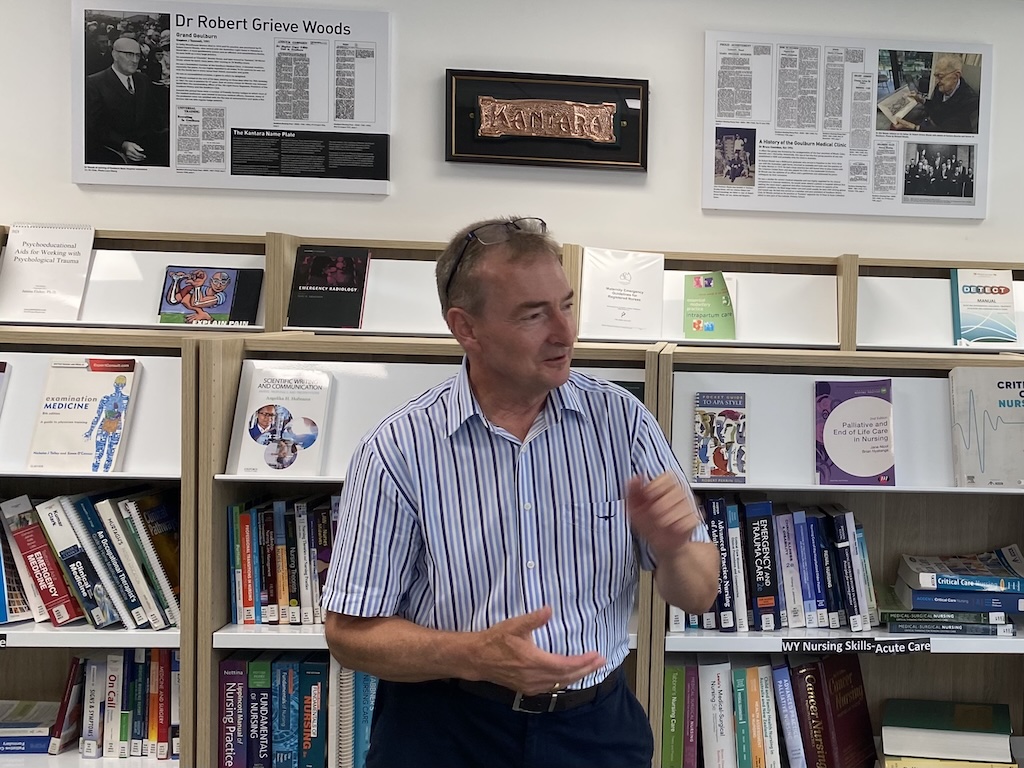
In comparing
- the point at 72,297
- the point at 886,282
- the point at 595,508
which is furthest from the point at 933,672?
the point at 72,297

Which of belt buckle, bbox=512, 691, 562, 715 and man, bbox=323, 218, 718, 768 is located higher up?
man, bbox=323, 218, 718, 768

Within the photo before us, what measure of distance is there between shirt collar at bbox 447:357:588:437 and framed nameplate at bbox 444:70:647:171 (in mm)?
1830

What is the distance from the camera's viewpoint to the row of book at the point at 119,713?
2156 mm

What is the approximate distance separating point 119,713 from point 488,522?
130 centimetres

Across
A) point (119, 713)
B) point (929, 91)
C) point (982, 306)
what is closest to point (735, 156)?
point (929, 91)

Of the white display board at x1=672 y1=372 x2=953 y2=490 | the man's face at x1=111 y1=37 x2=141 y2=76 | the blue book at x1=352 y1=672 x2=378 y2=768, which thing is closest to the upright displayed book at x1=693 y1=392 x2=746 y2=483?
the white display board at x1=672 y1=372 x2=953 y2=490

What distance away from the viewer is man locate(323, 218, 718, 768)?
4.60ft

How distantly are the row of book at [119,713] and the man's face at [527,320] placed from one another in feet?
4.10

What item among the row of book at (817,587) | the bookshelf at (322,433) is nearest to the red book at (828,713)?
the row of book at (817,587)

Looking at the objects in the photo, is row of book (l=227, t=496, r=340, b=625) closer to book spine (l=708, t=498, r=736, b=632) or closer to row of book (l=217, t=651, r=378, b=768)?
row of book (l=217, t=651, r=378, b=768)

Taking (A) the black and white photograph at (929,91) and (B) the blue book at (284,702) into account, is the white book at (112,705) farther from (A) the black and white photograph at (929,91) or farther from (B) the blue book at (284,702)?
(A) the black and white photograph at (929,91)

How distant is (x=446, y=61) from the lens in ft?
10.5

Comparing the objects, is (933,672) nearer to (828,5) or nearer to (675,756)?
(675,756)

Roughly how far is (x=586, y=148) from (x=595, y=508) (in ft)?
6.66
